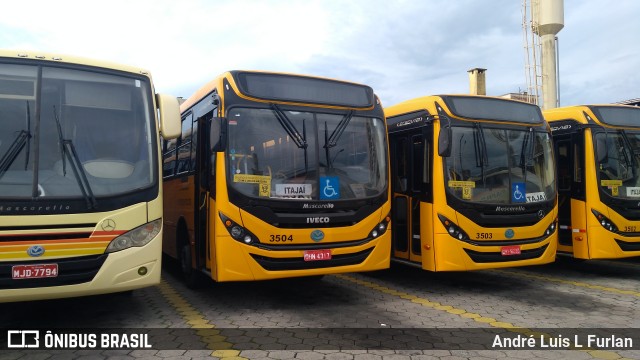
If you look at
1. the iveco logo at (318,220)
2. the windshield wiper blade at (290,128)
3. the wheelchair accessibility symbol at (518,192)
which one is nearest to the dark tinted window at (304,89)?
the windshield wiper blade at (290,128)

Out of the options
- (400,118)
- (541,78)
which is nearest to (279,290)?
(400,118)

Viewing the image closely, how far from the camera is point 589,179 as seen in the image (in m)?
8.20

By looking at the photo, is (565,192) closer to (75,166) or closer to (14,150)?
(75,166)

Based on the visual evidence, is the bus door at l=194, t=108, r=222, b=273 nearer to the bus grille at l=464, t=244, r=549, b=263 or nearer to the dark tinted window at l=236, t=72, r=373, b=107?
the dark tinted window at l=236, t=72, r=373, b=107

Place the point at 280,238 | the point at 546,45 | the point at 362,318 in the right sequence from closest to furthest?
the point at 362,318 → the point at 280,238 → the point at 546,45

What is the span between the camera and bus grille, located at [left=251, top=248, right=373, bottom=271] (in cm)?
599

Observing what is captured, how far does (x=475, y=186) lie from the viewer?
7230mm

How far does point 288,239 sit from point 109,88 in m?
2.76

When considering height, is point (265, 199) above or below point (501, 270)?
above

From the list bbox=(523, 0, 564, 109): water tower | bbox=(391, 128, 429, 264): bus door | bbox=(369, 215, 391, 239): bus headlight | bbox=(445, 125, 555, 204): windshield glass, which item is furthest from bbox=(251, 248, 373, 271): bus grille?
bbox=(523, 0, 564, 109): water tower

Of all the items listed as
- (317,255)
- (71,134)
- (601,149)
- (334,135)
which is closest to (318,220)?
(317,255)

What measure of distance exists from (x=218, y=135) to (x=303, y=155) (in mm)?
1138

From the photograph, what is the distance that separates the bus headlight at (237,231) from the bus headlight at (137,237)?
788 mm

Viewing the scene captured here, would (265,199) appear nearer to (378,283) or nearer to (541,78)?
(378,283)
